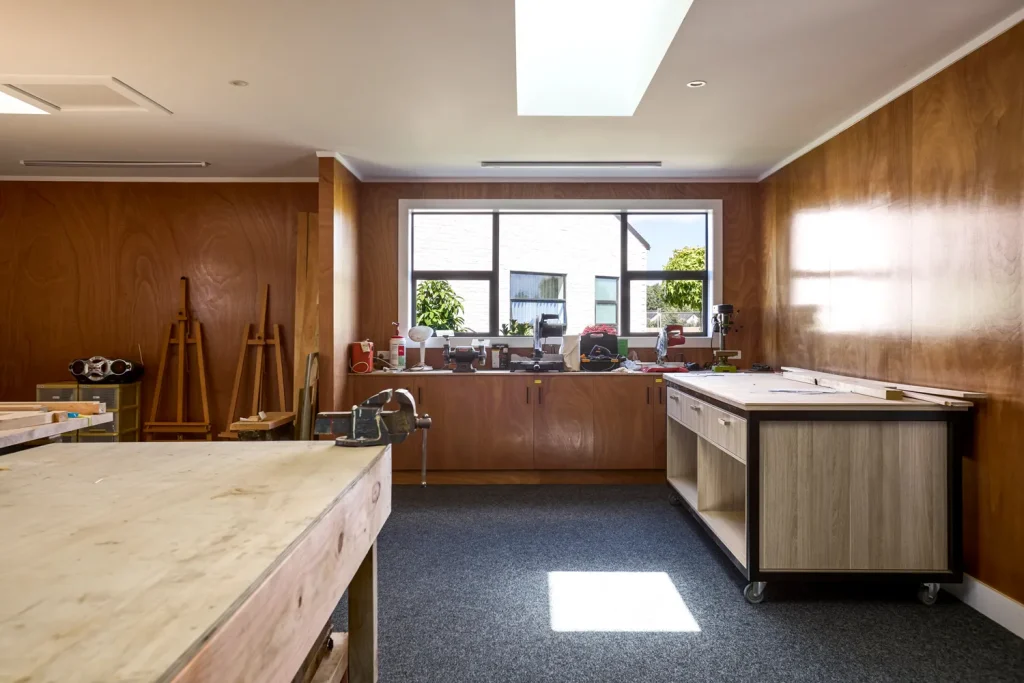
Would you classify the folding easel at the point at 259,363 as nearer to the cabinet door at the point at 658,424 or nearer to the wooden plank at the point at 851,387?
the cabinet door at the point at 658,424

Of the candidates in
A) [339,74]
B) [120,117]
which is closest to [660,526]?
[339,74]

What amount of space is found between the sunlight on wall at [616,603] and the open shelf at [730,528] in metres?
0.35

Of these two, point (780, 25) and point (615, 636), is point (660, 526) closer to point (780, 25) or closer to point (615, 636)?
point (615, 636)

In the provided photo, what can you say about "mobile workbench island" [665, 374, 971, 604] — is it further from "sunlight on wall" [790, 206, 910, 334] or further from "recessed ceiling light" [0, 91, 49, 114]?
"recessed ceiling light" [0, 91, 49, 114]

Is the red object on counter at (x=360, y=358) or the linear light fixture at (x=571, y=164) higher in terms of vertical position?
the linear light fixture at (x=571, y=164)

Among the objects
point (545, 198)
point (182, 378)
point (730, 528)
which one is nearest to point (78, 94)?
point (182, 378)

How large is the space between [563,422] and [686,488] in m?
1.23

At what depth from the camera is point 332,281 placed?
15.2 ft

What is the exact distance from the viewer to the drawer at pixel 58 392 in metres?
5.09

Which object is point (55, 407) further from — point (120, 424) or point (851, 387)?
point (851, 387)

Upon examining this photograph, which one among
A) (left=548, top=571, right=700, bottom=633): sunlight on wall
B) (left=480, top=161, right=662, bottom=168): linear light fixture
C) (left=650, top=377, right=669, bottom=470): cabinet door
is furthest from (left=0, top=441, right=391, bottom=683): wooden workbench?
(left=480, top=161, right=662, bottom=168): linear light fixture

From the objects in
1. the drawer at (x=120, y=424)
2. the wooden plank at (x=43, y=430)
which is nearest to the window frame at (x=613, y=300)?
the wooden plank at (x=43, y=430)

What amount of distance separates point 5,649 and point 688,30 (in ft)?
10.0

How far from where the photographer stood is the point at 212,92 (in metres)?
3.45
